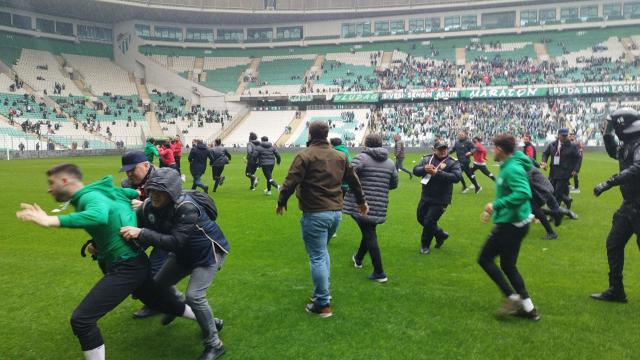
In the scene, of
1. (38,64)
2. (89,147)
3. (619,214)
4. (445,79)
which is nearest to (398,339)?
(619,214)

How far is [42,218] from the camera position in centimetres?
323

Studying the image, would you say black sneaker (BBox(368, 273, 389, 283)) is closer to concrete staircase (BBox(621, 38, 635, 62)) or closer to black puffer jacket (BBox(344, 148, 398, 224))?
black puffer jacket (BBox(344, 148, 398, 224))

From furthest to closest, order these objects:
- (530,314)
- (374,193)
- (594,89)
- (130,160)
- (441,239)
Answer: (594,89) < (441,239) < (374,193) < (530,314) < (130,160)

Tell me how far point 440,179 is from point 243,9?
183 ft

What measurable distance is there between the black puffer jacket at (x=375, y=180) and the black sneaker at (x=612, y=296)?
2522 millimetres

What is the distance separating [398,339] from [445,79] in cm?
4951

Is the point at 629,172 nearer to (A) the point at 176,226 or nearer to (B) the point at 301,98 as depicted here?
(A) the point at 176,226

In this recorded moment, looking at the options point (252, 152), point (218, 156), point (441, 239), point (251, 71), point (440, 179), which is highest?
point (251, 71)

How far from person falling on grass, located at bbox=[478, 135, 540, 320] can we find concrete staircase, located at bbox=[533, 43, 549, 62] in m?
51.7

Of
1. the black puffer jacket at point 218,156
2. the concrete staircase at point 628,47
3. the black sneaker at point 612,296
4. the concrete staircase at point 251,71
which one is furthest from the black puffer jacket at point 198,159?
the concrete staircase at point 628,47

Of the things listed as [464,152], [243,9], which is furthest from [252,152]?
[243,9]

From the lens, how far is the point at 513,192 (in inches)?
182

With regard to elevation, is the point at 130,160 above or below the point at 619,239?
above

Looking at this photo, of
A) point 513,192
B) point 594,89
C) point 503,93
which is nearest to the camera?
point 513,192
